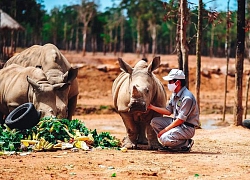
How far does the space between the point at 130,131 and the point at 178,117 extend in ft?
4.32

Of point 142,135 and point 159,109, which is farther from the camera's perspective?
point 142,135

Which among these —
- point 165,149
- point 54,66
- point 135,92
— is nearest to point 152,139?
point 165,149

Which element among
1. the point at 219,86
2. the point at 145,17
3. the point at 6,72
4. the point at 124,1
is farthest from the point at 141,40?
the point at 6,72

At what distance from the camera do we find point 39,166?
7539 millimetres

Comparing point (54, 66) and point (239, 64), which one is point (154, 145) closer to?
point (54, 66)

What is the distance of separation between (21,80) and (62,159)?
12.0 feet

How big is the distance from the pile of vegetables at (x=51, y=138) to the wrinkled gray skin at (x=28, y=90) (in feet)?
2.15

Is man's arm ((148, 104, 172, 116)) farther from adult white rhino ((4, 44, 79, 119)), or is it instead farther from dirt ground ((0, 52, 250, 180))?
adult white rhino ((4, 44, 79, 119))

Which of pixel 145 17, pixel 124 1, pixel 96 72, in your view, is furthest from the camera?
pixel 124 1

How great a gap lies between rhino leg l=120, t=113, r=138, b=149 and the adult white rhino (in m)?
1.64

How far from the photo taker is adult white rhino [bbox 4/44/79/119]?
37.7 ft

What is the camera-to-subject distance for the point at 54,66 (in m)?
12.2

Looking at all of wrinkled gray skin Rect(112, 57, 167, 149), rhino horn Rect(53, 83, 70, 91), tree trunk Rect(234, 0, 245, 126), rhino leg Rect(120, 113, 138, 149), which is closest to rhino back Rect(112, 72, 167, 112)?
wrinkled gray skin Rect(112, 57, 167, 149)

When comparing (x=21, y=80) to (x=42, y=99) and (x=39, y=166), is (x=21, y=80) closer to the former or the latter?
(x=42, y=99)
